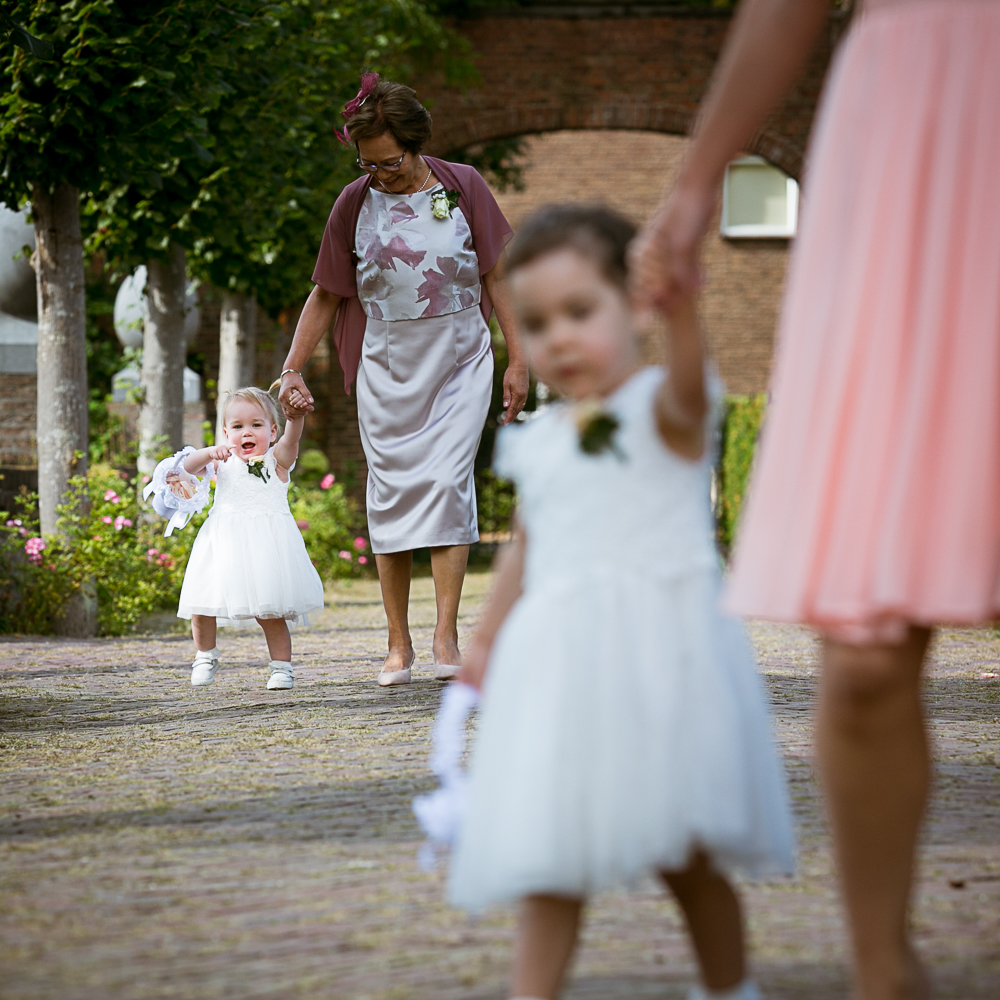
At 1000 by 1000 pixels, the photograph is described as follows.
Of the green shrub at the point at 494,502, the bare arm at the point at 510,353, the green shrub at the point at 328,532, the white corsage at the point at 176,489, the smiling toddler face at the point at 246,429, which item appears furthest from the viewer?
the green shrub at the point at 494,502

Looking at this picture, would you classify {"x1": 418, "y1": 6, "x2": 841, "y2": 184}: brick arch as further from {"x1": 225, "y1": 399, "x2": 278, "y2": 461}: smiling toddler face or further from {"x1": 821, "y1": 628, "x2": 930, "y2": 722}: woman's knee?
{"x1": 821, "y1": 628, "x2": 930, "y2": 722}: woman's knee

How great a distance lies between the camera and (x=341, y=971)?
2115 millimetres

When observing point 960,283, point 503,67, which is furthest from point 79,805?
point 503,67

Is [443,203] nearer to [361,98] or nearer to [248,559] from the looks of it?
[361,98]

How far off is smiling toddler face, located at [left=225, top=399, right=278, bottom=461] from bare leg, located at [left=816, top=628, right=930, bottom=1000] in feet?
13.7

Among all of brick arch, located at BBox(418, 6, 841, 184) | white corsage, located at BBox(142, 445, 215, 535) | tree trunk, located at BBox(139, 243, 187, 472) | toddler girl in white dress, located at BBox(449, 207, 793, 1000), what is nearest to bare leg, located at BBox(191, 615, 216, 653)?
white corsage, located at BBox(142, 445, 215, 535)

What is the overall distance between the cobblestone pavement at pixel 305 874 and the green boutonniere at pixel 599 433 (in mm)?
778

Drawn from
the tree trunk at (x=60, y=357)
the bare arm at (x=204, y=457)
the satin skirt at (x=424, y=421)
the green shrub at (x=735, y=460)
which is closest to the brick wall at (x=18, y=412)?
the tree trunk at (x=60, y=357)

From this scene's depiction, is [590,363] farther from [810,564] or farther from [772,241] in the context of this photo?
[772,241]

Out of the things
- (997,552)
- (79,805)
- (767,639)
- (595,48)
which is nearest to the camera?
(997,552)

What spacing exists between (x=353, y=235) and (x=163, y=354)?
5.60 meters

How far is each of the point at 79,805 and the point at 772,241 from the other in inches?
985

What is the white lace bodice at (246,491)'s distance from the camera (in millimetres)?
5633

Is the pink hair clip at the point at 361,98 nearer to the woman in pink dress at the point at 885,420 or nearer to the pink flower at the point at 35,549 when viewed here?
the woman in pink dress at the point at 885,420
